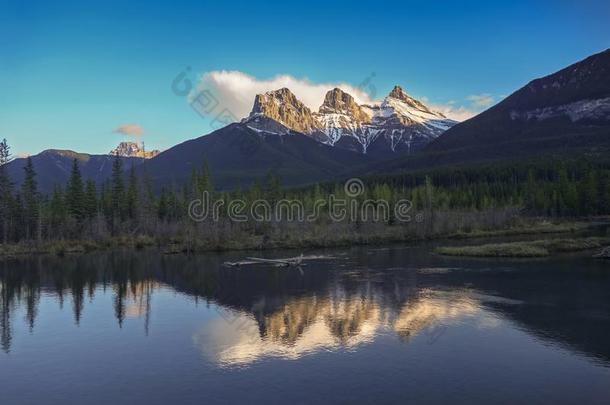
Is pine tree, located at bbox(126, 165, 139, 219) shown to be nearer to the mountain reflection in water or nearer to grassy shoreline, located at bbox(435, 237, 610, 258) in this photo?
the mountain reflection in water

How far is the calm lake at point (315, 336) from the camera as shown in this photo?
83.2 ft

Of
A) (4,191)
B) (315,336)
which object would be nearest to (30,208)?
(4,191)

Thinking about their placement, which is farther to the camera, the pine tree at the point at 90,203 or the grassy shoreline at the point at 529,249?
the pine tree at the point at 90,203

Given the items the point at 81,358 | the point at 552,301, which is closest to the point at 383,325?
the point at 552,301

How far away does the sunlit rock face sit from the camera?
32.3m

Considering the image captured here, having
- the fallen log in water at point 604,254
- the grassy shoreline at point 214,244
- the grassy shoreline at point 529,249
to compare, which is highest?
the grassy shoreline at point 214,244

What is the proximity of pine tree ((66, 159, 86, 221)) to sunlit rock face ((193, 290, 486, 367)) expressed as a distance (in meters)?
83.5

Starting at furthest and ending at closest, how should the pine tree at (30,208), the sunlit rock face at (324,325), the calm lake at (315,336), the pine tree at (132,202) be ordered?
the pine tree at (132,202)
the pine tree at (30,208)
the sunlit rock face at (324,325)
the calm lake at (315,336)

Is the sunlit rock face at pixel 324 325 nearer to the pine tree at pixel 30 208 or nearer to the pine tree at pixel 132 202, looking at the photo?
the pine tree at pixel 30 208

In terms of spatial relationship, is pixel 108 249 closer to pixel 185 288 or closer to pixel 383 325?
pixel 185 288

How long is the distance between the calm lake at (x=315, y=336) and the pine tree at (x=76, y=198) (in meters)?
51.8

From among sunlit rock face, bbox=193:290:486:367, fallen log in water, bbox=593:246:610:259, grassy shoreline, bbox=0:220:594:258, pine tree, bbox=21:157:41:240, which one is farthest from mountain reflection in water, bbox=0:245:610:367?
pine tree, bbox=21:157:41:240

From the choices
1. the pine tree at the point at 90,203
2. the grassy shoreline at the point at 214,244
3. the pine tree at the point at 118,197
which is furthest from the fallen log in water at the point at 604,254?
the pine tree at the point at 90,203

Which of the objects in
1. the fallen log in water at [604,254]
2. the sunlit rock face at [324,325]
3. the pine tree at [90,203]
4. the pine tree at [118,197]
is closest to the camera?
the sunlit rock face at [324,325]
